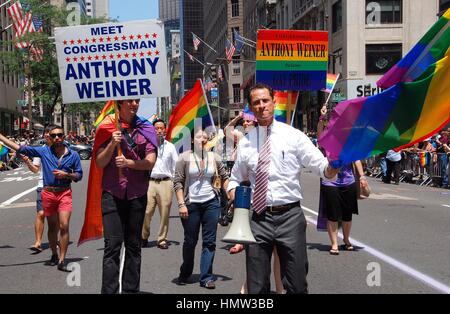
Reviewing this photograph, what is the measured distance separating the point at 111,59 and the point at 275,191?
7.94 ft

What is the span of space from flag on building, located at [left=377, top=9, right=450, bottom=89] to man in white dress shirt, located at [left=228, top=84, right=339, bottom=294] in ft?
2.99

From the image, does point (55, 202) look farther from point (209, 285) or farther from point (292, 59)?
point (292, 59)

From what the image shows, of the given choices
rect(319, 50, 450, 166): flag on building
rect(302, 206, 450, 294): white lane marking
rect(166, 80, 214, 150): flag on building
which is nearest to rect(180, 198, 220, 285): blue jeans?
rect(166, 80, 214, 150): flag on building

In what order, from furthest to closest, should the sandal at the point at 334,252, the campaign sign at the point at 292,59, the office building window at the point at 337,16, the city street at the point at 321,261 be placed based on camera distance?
the office building window at the point at 337,16 → the campaign sign at the point at 292,59 → the sandal at the point at 334,252 → the city street at the point at 321,261

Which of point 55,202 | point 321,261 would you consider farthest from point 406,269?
point 55,202

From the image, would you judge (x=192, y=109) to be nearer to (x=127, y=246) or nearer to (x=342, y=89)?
(x=127, y=246)

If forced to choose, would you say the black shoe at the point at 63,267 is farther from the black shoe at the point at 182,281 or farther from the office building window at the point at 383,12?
the office building window at the point at 383,12

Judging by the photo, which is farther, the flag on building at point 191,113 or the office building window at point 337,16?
the office building window at point 337,16

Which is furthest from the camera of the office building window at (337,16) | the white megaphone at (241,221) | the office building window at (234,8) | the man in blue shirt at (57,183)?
the office building window at (234,8)

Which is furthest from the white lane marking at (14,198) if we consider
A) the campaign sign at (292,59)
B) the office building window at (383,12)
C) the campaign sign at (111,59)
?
the office building window at (383,12)

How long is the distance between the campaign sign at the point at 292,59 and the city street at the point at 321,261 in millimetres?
2502

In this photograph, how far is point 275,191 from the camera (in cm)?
477

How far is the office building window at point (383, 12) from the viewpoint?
38781mm

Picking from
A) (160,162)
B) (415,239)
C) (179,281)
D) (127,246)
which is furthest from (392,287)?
(160,162)
